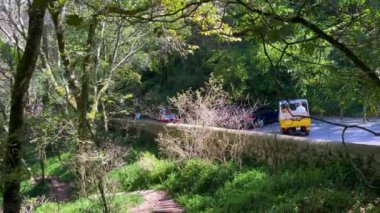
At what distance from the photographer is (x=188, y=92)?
16484 millimetres

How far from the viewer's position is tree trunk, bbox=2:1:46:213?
13.4 ft

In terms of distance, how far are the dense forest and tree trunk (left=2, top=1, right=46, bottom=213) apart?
12 mm

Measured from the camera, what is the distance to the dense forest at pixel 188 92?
3.26m

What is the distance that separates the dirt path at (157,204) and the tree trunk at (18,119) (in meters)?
7.53

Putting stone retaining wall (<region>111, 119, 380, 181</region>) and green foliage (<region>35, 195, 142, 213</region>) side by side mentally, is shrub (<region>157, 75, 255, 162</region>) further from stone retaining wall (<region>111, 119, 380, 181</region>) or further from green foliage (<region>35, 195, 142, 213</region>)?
green foliage (<region>35, 195, 142, 213</region>)

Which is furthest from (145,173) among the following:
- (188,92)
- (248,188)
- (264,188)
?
(264,188)

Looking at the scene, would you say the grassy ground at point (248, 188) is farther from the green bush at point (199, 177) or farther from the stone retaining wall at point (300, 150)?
the stone retaining wall at point (300, 150)

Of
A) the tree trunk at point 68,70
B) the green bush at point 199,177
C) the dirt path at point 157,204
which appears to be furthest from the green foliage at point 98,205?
the tree trunk at point 68,70

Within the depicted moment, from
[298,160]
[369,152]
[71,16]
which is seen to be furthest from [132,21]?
[298,160]

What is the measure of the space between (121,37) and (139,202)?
10.2m

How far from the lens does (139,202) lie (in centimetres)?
1295

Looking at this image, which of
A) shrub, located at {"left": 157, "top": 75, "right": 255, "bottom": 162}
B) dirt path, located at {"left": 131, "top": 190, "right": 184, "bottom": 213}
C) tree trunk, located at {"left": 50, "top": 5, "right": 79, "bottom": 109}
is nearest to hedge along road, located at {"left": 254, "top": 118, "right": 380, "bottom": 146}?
shrub, located at {"left": 157, "top": 75, "right": 255, "bottom": 162}

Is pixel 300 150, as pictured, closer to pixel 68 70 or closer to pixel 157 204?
pixel 157 204

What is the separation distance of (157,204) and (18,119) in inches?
336
